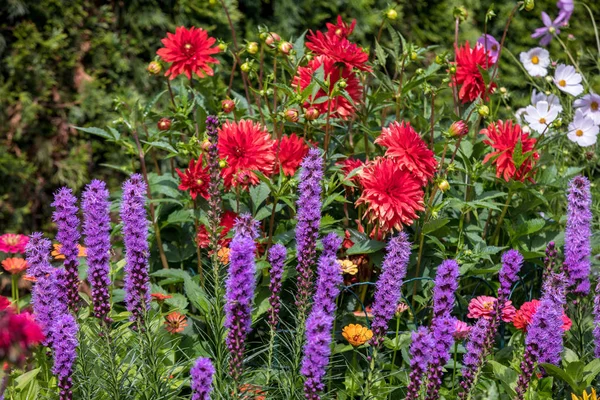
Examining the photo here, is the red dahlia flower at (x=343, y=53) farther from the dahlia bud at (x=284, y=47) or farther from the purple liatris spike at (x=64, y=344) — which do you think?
the purple liatris spike at (x=64, y=344)

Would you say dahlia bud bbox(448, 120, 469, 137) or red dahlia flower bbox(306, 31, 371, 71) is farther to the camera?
red dahlia flower bbox(306, 31, 371, 71)

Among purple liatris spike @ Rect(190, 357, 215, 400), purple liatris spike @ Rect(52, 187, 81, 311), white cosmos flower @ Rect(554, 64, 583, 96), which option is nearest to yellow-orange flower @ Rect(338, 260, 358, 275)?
purple liatris spike @ Rect(52, 187, 81, 311)

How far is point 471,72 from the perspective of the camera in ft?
9.23

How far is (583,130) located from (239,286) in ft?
6.45

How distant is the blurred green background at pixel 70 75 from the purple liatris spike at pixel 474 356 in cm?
235

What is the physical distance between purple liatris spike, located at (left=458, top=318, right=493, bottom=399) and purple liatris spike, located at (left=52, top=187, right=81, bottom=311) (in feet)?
3.16

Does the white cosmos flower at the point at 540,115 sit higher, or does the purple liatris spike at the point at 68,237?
the purple liatris spike at the point at 68,237

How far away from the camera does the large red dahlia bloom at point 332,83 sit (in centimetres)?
260

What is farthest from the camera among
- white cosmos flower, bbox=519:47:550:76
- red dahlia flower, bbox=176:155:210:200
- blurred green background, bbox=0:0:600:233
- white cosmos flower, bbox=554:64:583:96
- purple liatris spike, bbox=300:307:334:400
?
blurred green background, bbox=0:0:600:233

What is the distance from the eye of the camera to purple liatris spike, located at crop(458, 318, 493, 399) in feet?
6.42

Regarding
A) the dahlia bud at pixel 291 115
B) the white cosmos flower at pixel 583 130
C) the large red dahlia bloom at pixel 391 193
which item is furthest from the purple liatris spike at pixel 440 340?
the white cosmos flower at pixel 583 130

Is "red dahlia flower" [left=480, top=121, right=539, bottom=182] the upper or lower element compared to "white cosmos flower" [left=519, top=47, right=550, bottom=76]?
upper

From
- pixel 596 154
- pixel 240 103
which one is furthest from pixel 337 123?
pixel 596 154

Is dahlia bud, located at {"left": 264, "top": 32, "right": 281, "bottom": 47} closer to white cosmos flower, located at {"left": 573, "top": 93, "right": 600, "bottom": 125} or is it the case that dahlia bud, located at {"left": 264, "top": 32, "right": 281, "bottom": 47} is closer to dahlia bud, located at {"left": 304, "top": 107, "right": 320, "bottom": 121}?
dahlia bud, located at {"left": 304, "top": 107, "right": 320, "bottom": 121}
